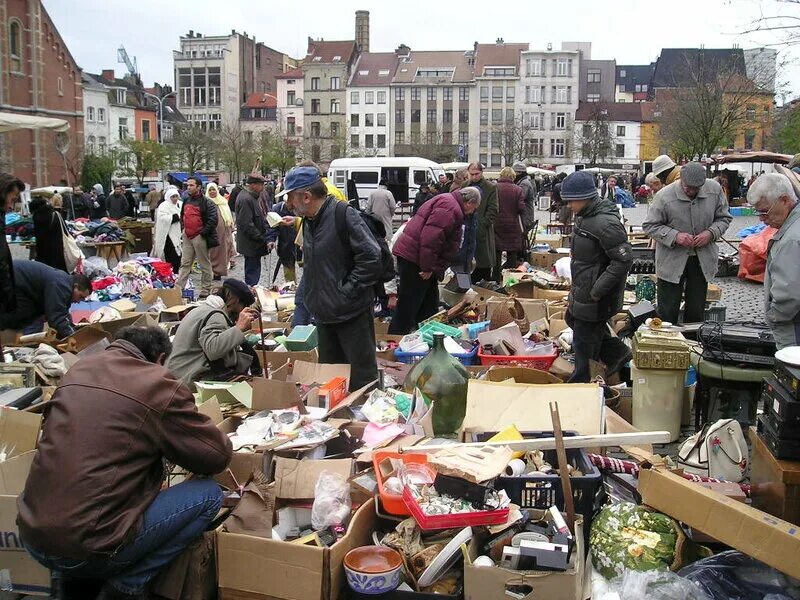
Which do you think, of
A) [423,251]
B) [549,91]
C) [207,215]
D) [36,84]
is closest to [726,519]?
[423,251]

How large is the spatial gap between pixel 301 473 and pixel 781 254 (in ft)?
9.76

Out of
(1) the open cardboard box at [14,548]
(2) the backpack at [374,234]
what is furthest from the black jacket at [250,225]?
(1) the open cardboard box at [14,548]

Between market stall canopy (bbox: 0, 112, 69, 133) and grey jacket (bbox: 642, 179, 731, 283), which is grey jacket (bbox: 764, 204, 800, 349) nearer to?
grey jacket (bbox: 642, 179, 731, 283)

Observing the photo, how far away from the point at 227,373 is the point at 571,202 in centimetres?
277

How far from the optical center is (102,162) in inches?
1785

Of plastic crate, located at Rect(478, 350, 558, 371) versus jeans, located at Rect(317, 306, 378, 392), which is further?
plastic crate, located at Rect(478, 350, 558, 371)

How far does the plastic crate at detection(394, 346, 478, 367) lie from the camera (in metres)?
6.83

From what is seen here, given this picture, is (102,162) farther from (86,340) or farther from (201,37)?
(201,37)

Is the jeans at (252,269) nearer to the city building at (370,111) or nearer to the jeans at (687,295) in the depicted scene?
the jeans at (687,295)

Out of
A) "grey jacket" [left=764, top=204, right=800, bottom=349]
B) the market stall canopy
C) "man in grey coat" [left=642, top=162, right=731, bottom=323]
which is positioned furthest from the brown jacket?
the market stall canopy

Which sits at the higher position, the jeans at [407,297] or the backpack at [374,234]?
the backpack at [374,234]

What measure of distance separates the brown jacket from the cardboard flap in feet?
2.33

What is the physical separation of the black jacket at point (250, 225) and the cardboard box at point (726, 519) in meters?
7.91

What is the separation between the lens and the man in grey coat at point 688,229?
23.3 ft
